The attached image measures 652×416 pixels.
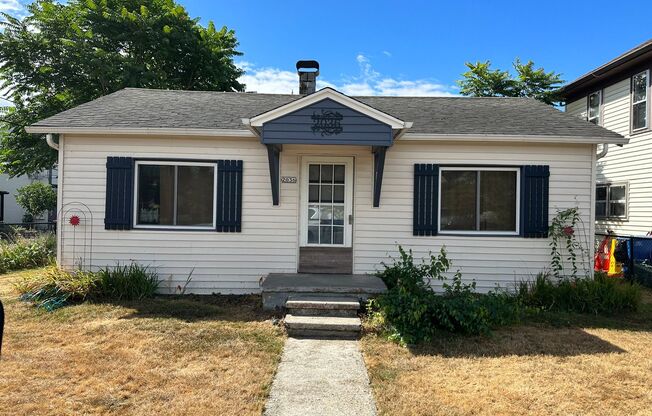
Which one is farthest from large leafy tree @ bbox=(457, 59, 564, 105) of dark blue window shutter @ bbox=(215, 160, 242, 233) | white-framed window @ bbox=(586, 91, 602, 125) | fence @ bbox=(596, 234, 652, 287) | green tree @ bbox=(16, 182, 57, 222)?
green tree @ bbox=(16, 182, 57, 222)

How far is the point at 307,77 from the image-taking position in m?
9.08

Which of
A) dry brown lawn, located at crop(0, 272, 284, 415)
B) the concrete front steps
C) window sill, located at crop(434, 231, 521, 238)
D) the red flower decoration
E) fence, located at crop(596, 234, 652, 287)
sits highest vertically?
the red flower decoration

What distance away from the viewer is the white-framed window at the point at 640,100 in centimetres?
1051

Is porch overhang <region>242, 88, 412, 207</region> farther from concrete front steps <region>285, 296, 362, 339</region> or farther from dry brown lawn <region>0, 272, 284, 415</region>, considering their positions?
dry brown lawn <region>0, 272, 284, 415</region>

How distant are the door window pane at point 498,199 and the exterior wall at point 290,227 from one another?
242 millimetres

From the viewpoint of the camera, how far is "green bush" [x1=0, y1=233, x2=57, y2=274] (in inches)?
377

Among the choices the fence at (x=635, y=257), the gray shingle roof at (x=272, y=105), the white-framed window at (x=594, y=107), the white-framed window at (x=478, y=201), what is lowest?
the fence at (x=635, y=257)

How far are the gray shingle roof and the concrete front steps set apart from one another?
3.20 meters

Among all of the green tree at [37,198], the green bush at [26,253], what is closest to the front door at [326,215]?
the green bush at [26,253]

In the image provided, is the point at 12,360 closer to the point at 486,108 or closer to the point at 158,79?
the point at 486,108

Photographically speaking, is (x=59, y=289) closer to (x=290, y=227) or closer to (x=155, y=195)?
(x=155, y=195)

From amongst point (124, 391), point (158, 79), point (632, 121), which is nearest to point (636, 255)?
point (632, 121)

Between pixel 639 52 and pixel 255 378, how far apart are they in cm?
1221

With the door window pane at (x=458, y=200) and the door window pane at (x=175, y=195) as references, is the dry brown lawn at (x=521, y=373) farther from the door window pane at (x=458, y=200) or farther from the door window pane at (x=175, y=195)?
the door window pane at (x=175, y=195)
